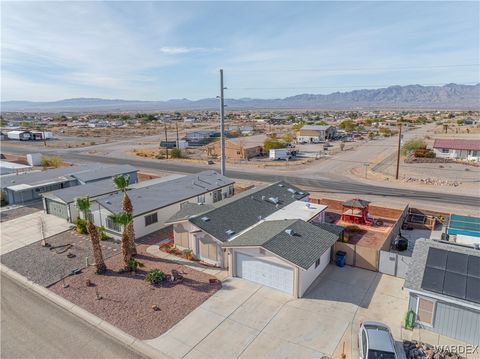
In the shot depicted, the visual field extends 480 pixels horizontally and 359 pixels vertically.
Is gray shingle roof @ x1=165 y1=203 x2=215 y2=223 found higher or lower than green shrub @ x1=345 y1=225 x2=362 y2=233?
higher

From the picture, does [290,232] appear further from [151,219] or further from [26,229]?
[26,229]

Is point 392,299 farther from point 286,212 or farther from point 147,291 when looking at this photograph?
point 147,291

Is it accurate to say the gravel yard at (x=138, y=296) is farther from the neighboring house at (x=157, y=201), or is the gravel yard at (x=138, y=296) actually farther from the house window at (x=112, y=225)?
the neighboring house at (x=157, y=201)

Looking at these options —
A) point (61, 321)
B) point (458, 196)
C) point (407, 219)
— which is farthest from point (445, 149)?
point (61, 321)

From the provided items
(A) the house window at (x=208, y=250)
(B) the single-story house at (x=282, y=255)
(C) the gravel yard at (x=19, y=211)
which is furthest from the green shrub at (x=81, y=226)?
(B) the single-story house at (x=282, y=255)

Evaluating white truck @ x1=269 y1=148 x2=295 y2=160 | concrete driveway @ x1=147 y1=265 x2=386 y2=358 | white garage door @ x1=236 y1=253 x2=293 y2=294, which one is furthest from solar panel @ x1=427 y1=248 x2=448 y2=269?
white truck @ x1=269 y1=148 x2=295 y2=160

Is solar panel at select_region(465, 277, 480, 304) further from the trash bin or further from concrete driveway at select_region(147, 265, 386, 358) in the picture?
the trash bin
